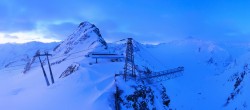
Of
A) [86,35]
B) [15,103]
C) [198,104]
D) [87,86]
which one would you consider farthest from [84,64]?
[198,104]

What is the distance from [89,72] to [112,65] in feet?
23.8

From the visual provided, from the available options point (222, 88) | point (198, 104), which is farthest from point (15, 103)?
point (222, 88)

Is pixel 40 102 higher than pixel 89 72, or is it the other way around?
pixel 89 72

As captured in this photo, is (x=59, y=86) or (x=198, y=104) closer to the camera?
(x=59, y=86)

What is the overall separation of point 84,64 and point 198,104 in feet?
271

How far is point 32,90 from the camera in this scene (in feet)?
248

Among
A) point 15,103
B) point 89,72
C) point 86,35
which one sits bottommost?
point 15,103

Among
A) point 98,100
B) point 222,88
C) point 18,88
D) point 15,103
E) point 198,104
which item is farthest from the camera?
point 222,88

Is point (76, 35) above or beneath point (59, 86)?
above

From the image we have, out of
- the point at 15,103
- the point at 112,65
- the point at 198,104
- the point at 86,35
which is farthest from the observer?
the point at 198,104

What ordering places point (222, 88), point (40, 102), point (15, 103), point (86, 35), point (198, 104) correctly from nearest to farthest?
1. point (40, 102)
2. point (15, 103)
3. point (86, 35)
4. point (198, 104)
5. point (222, 88)

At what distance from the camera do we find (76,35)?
413 ft

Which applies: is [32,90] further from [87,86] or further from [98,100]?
[98,100]

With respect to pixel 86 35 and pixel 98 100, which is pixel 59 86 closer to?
pixel 98 100
